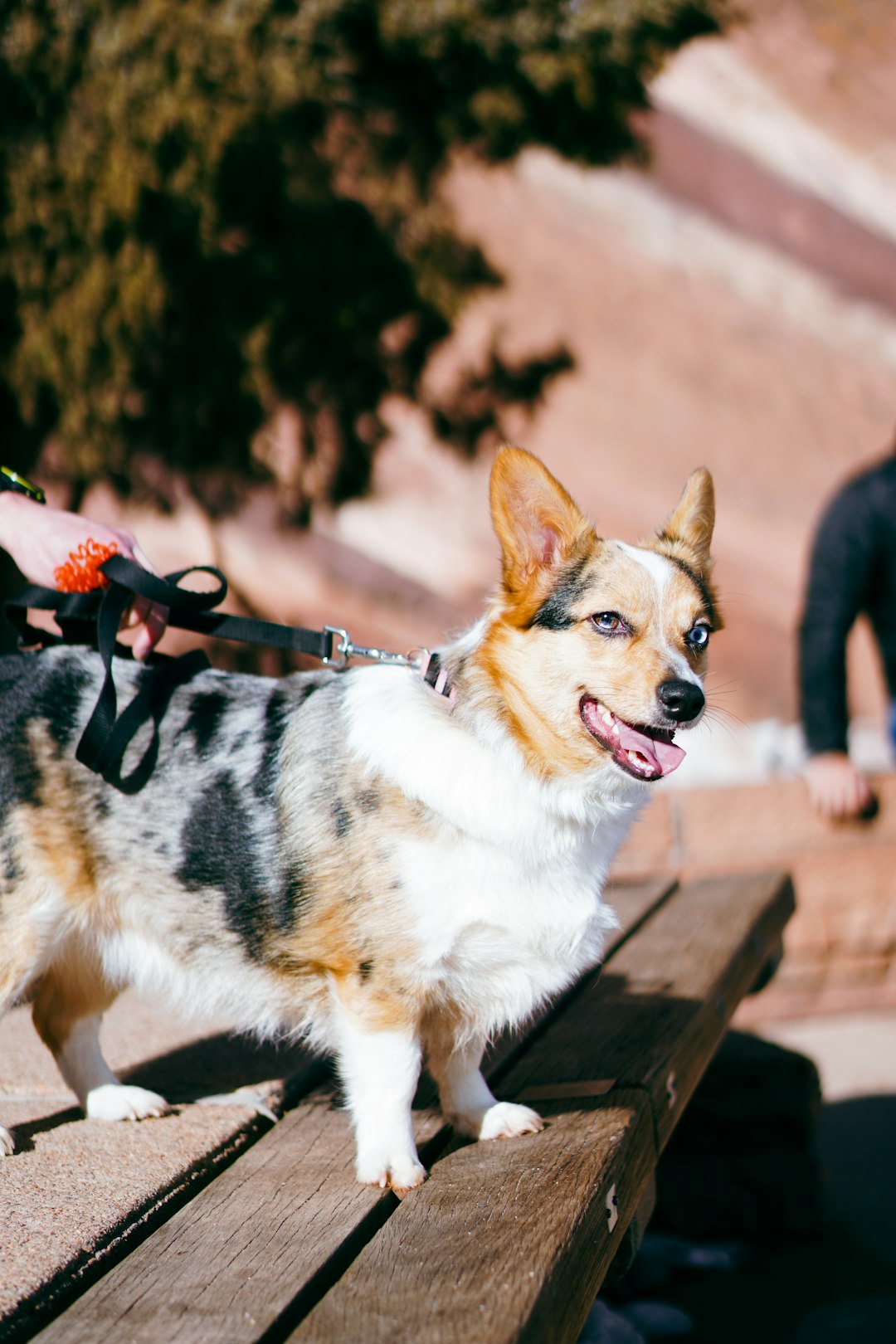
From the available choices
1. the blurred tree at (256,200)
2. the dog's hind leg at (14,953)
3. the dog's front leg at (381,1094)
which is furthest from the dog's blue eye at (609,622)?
the blurred tree at (256,200)

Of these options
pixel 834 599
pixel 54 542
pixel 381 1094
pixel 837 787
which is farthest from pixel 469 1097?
pixel 837 787

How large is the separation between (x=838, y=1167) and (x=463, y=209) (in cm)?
831

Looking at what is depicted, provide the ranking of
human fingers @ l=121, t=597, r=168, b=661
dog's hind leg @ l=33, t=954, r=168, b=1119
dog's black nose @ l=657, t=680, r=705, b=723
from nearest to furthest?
1. dog's black nose @ l=657, t=680, r=705, b=723
2. dog's hind leg @ l=33, t=954, r=168, b=1119
3. human fingers @ l=121, t=597, r=168, b=661

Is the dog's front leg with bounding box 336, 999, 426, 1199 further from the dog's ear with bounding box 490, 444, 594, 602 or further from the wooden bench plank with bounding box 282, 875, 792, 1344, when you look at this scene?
the dog's ear with bounding box 490, 444, 594, 602

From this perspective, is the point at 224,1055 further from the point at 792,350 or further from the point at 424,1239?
the point at 792,350

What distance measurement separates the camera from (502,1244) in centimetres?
161

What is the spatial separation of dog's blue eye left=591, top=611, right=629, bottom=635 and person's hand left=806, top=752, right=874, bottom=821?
2848mm

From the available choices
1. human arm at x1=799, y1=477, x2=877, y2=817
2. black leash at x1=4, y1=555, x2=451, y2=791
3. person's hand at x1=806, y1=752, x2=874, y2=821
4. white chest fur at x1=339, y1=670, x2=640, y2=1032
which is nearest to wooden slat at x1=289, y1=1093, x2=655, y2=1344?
white chest fur at x1=339, y1=670, x2=640, y2=1032

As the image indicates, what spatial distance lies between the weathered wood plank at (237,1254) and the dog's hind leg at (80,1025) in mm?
430

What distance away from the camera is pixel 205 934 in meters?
2.37

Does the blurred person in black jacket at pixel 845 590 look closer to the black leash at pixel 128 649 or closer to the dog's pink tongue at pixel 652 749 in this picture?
the black leash at pixel 128 649

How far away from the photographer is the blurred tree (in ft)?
17.8

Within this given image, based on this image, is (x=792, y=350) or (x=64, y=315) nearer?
(x=64, y=315)

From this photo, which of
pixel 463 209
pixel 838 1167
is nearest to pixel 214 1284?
pixel 838 1167
